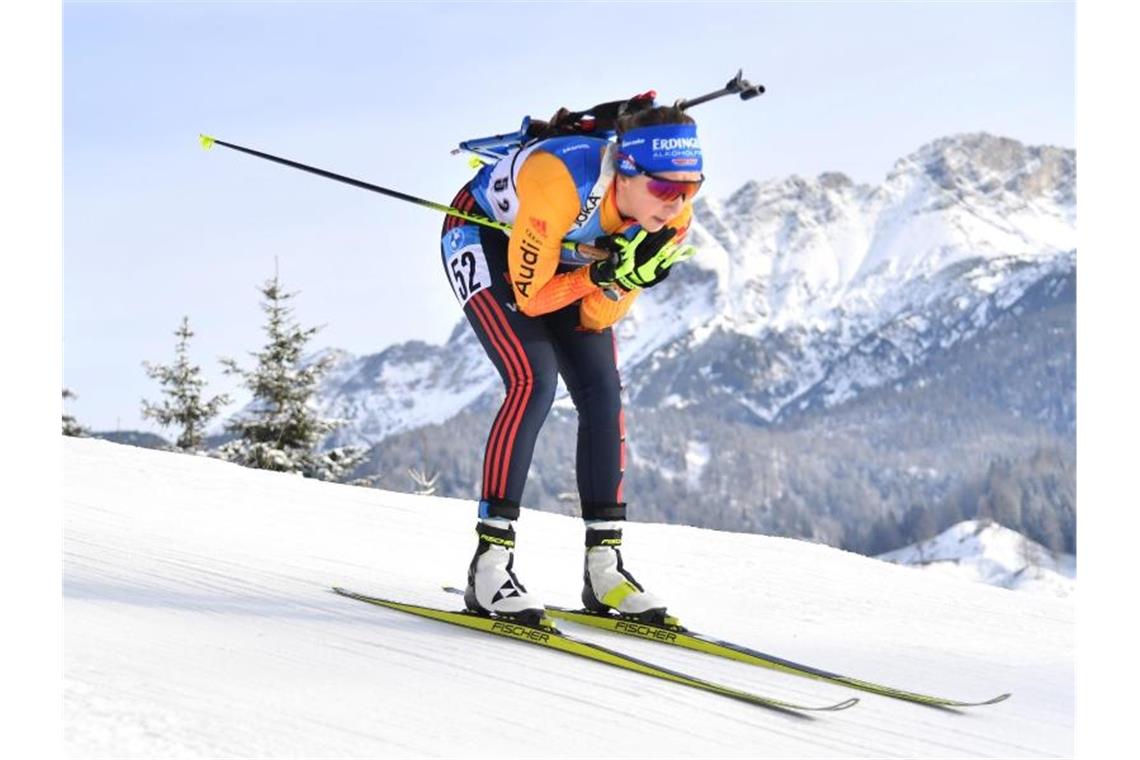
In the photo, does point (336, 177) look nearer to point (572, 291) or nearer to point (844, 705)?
point (572, 291)

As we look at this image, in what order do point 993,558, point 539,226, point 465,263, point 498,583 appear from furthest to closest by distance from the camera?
1. point 993,558
2. point 465,263
3. point 498,583
4. point 539,226

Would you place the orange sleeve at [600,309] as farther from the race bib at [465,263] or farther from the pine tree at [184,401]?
the pine tree at [184,401]

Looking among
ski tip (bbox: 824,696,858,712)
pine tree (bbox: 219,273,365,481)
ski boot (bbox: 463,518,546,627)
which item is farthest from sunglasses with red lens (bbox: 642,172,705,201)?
pine tree (bbox: 219,273,365,481)

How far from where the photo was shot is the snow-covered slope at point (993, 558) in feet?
415

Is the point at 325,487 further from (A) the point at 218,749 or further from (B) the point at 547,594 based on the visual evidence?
(A) the point at 218,749

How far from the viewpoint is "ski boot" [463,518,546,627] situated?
14.2ft

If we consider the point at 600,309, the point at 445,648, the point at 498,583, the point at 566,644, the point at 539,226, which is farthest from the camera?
the point at 600,309

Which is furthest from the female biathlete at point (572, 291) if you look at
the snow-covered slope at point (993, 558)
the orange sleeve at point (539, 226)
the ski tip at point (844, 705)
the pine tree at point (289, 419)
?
the snow-covered slope at point (993, 558)

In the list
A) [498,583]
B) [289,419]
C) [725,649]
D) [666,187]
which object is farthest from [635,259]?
[289,419]

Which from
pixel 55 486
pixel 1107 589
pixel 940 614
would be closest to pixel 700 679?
pixel 1107 589

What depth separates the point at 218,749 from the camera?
8.66 feet

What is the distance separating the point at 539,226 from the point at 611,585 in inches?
53.9

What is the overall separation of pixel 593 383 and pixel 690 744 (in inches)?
73.3

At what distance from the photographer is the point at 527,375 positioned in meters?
4.53
